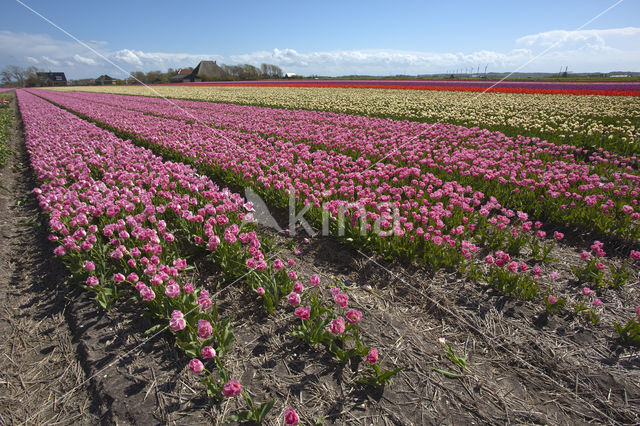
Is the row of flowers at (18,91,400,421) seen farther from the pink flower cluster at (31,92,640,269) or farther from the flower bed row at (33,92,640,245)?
the flower bed row at (33,92,640,245)

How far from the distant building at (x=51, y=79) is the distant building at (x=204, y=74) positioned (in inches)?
1340

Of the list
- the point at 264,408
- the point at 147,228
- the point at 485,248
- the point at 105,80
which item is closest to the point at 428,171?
A: the point at 485,248

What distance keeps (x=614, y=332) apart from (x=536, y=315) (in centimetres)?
58

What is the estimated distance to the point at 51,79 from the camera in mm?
82375

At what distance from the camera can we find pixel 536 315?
295 cm

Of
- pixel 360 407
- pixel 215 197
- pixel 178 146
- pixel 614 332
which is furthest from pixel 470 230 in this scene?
pixel 178 146

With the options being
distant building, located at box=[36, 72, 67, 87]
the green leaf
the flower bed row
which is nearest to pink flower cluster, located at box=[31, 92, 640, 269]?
the flower bed row

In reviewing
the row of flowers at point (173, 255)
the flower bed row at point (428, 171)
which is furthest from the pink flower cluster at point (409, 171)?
the row of flowers at point (173, 255)

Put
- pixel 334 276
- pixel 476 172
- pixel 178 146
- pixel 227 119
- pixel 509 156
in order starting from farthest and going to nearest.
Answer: pixel 227 119 → pixel 178 146 → pixel 509 156 → pixel 476 172 → pixel 334 276

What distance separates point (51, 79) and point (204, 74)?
4839 cm

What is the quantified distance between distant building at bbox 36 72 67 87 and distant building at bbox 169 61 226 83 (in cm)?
3403

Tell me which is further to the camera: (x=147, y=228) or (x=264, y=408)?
(x=147, y=228)

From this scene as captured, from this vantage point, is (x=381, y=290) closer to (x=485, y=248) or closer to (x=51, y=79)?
(x=485, y=248)

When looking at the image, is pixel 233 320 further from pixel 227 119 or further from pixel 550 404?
pixel 227 119
